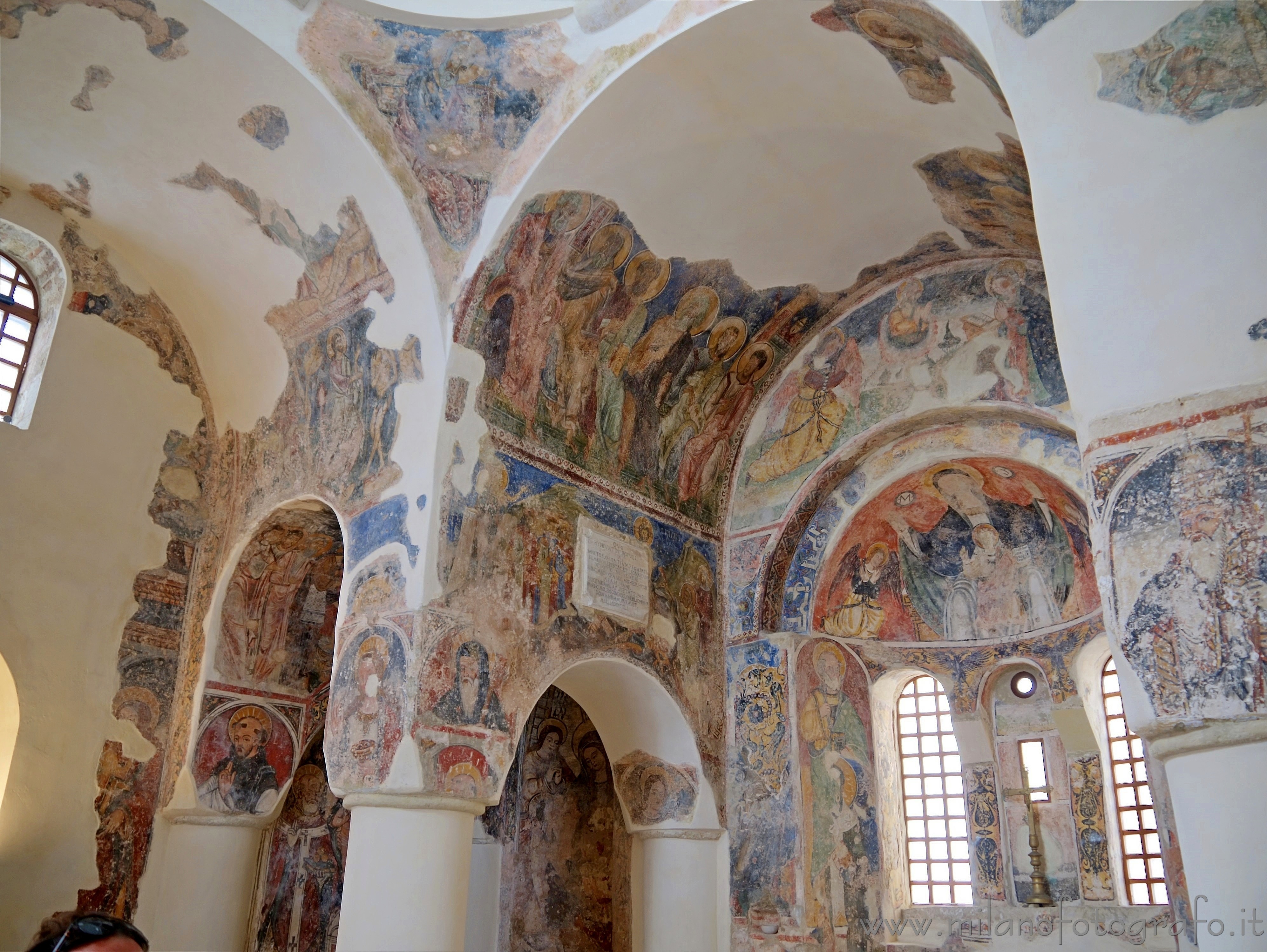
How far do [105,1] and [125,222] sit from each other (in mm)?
3045

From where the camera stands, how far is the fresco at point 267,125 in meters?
9.71

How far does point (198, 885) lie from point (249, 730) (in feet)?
5.32

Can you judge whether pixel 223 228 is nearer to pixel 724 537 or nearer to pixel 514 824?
pixel 724 537

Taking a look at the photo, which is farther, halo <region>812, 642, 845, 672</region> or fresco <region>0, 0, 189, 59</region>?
halo <region>812, 642, 845, 672</region>

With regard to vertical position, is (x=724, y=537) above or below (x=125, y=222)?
below

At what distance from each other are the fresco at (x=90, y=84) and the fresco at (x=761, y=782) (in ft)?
27.8

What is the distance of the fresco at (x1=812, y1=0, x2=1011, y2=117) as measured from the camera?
25.4 feet

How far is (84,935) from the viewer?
2645 mm

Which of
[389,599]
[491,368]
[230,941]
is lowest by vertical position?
[230,941]

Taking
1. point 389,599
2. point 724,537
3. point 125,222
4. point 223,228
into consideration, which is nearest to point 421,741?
point 389,599

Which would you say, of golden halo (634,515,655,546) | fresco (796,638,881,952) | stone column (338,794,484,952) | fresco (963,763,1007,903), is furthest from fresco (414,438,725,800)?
fresco (963,763,1007,903)

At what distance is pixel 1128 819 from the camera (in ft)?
34.2

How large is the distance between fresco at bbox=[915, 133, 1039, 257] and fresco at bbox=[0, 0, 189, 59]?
674cm

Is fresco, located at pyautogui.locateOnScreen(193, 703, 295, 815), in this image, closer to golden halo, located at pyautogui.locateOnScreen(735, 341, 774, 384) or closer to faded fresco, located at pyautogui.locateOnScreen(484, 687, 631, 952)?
faded fresco, located at pyautogui.locateOnScreen(484, 687, 631, 952)
